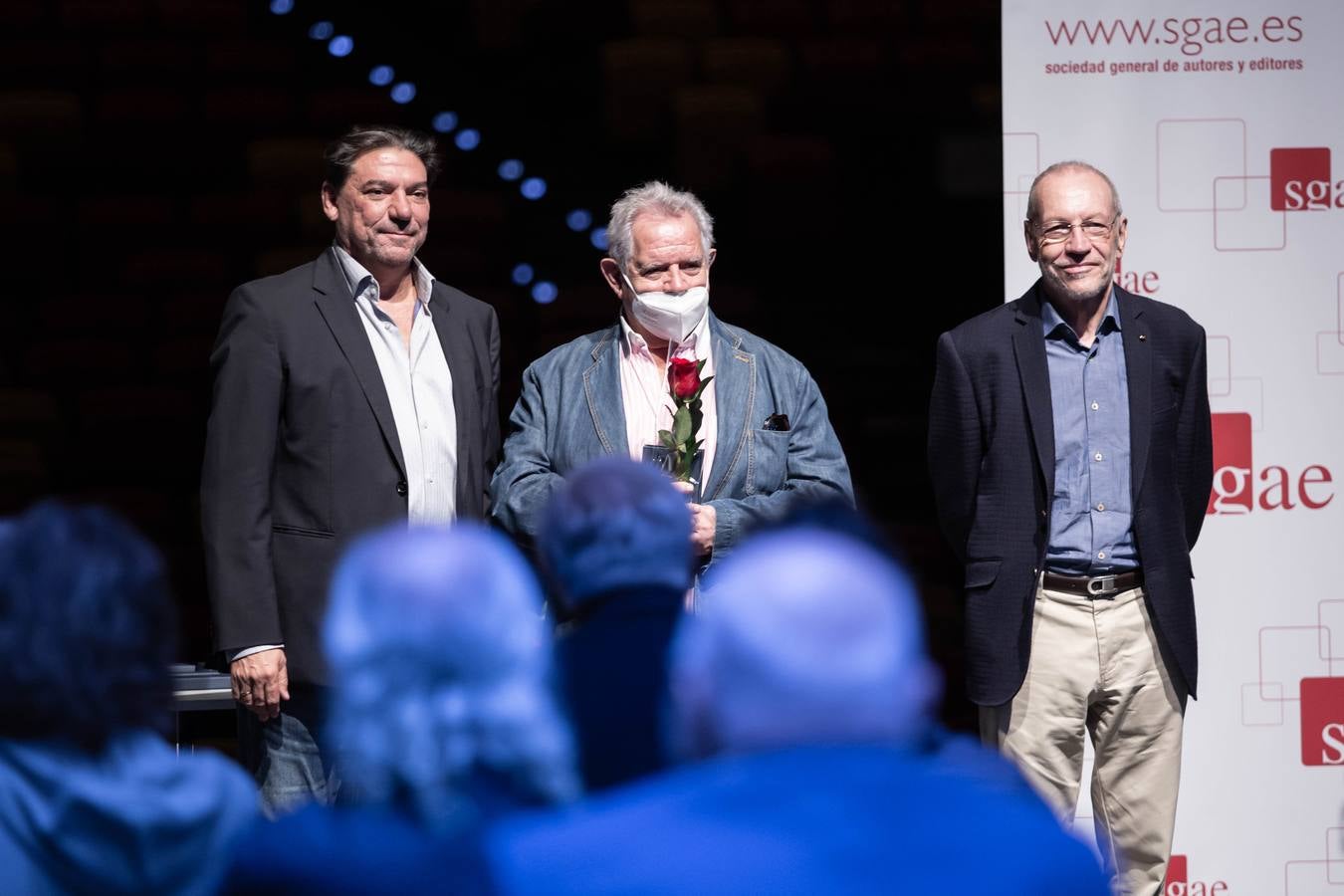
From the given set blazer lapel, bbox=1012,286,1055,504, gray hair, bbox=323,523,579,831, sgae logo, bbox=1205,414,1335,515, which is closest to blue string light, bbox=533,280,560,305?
blazer lapel, bbox=1012,286,1055,504

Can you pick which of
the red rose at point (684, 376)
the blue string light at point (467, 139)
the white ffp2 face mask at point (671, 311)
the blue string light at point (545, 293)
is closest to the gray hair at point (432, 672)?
the red rose at point (684, 376)

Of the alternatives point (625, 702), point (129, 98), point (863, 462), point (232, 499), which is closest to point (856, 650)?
point (625, 702)

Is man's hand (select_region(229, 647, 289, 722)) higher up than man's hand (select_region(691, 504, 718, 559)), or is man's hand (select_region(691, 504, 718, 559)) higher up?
man's hand (select_region(691, 504, 718, 559))

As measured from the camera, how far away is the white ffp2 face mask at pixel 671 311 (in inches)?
132

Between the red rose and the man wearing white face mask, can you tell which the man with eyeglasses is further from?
the red rose

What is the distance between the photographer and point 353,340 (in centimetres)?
330

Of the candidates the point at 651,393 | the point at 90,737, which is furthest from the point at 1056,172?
the point at 90,737

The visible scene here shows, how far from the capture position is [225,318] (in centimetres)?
331

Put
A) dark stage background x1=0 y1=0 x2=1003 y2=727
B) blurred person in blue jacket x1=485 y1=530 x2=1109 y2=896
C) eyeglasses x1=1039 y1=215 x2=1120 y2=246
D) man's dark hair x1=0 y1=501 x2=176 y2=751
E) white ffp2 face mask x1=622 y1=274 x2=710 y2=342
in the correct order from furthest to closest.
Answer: dark stage background x1=0 y1=0 x2=1003 y2=727, eyeglasses x1=1039 y1=215 x2=1120 y2=246, white ffp2 face mask x1=622 y1=274 x2=710 y2=342, man's dark hair x1=0 y1=501 x2=176 y2=751, blurred person in blue jacket x1=485 y1=530 x2=1109 y2=896

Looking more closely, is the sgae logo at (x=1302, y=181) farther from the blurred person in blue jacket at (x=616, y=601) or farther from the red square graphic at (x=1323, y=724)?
the blurred person in blue jacket at (x=616, y=601)

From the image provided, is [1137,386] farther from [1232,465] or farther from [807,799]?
[807,799]

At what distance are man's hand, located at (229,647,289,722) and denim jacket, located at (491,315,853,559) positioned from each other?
522 mm

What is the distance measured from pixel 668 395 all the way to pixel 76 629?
204cm

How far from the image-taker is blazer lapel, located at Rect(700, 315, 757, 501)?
3.37 metres
